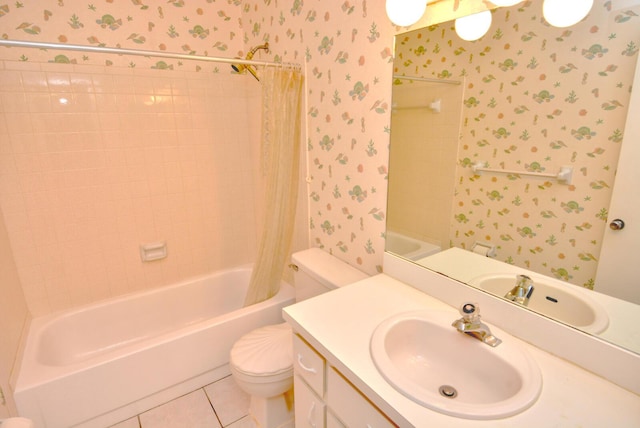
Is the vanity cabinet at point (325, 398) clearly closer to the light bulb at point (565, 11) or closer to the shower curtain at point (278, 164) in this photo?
the shower curtain at point (278, 164)

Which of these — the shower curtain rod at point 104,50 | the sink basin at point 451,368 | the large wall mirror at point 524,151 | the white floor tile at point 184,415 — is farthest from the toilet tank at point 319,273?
the shower curtain rod at point 104,50

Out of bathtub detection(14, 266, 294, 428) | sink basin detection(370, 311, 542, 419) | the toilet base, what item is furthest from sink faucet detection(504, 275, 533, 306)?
bathtub detection(14, 266, 294, 428)

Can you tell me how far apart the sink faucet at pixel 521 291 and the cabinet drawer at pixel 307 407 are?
0.68 m

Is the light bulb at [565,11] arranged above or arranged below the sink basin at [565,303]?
above

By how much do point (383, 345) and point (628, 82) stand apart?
2.89 feet

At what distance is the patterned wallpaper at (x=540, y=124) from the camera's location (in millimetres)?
792

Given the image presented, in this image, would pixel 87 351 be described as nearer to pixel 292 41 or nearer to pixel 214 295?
pixel 214 295

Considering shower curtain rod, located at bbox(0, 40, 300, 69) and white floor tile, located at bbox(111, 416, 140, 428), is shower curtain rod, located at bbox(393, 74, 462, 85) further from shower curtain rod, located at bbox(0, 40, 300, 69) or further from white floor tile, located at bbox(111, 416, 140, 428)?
white floor tile, located at bbox(111, 416, 140, 428)

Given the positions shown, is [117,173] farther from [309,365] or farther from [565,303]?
[565,303]

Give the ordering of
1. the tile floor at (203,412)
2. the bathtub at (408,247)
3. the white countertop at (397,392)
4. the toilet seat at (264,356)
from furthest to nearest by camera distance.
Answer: the tile floor at (203,412), the toilet seat at (264,356), the bathtub at (408,247), the white countertop at (397,392)

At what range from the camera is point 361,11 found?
1314mm

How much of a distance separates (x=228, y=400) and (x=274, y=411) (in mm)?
377

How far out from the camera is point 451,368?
100 cm

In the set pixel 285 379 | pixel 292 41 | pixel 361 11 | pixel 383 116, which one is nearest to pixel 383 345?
pixel 285 379
